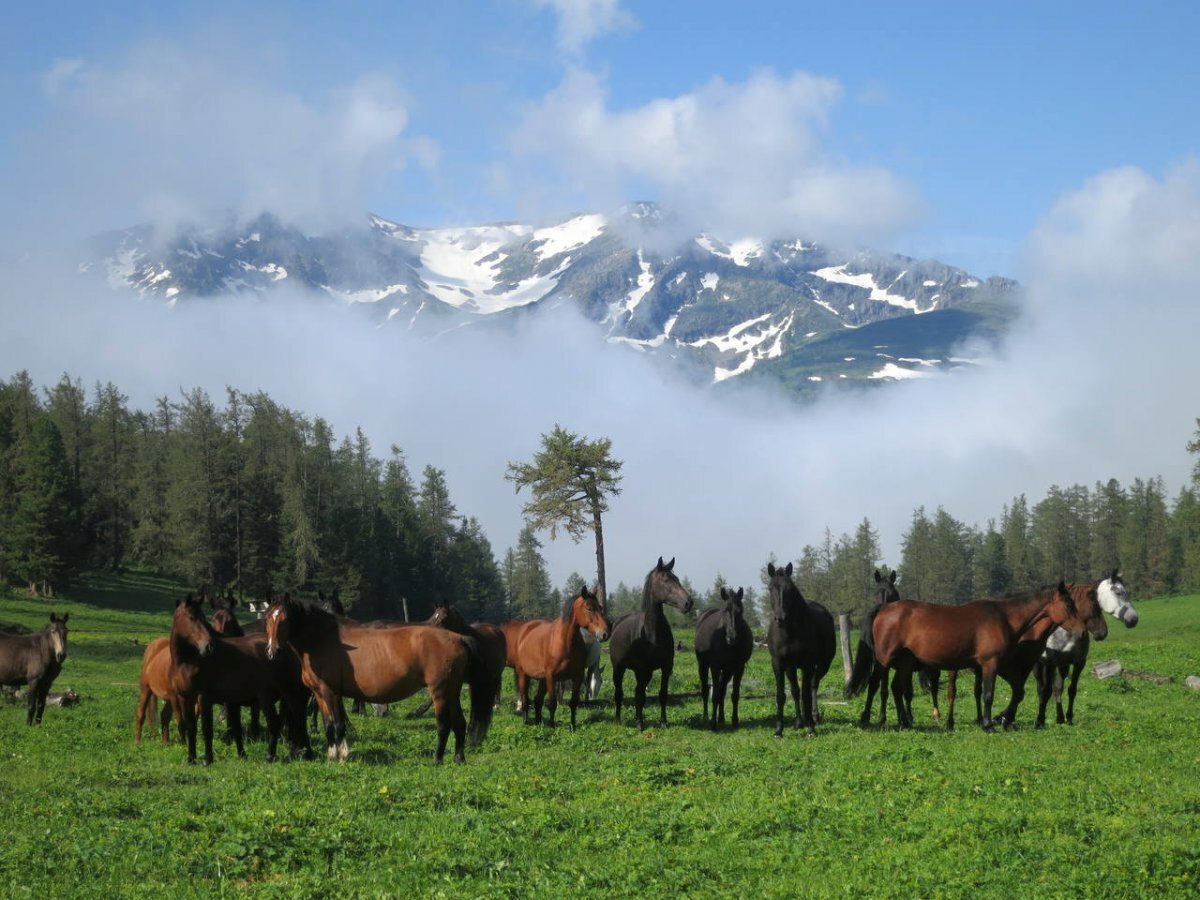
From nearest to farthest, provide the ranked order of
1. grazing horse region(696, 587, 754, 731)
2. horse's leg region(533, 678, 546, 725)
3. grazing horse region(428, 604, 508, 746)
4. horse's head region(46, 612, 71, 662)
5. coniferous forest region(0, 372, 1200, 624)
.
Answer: grazing horse region(428, 604, 508, 746) < grazing horse region(696, 587, 754, 731) < horse's leg region(533, 678, 546, 725) < horse's head region(46, 612, 71, 662) < coniferous forest region(0, 372, 1200, 624)

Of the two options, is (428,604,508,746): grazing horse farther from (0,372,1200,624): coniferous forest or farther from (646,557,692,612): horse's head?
(0,372,1200,624): coniferous forest

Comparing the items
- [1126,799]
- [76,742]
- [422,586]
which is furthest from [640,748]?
[422,586]

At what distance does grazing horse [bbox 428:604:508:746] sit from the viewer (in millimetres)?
18281

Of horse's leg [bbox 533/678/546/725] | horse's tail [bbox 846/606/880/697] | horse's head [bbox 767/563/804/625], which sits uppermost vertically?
horse's head [bbox 767/563/804/625]

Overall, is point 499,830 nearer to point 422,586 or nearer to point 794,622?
point 794,622

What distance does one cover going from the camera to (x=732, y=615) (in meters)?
21.6

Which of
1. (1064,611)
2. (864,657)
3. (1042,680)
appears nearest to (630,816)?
(864,657)

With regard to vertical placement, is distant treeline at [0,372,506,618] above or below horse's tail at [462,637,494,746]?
above

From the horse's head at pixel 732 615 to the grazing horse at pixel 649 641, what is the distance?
0.95m

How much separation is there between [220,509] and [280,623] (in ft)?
228

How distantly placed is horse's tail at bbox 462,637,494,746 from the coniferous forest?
35657 mm

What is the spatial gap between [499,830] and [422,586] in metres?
96.9

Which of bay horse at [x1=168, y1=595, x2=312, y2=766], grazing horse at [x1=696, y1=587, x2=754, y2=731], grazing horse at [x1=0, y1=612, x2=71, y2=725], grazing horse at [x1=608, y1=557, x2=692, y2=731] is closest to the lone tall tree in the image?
grazing horse at [x1=0, y1=612, x2=71, y2=725]

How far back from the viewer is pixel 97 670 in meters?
39.8
